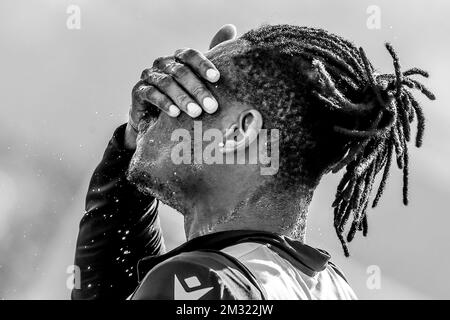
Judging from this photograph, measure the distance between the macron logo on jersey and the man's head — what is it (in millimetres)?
529

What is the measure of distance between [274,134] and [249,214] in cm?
27

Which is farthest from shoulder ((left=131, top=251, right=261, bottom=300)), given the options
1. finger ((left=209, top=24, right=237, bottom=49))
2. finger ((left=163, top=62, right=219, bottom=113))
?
finger ((left=209, top=24, right=237, bottom=49))

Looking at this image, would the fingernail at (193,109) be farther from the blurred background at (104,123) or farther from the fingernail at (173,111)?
the blurred background at (104,123)

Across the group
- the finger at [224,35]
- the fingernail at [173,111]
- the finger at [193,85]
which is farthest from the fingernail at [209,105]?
the finger at [224,35]

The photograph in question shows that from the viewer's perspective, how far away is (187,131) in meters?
2.54

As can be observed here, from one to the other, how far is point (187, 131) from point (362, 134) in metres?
0.55

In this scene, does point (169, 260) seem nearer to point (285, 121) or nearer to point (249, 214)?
point (249, 214)

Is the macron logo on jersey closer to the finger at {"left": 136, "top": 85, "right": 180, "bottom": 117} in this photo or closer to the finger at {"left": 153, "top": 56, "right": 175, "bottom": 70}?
the finger at {"left": 136, "top": 85, "right": 180, "bottom": 117}

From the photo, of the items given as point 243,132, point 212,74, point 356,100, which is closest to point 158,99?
point 212,74

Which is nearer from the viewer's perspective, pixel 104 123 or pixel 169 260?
pixel 169 260

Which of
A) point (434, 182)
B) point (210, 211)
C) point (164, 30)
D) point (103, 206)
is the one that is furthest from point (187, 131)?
point (434, 182)

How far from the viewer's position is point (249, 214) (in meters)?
2.44
